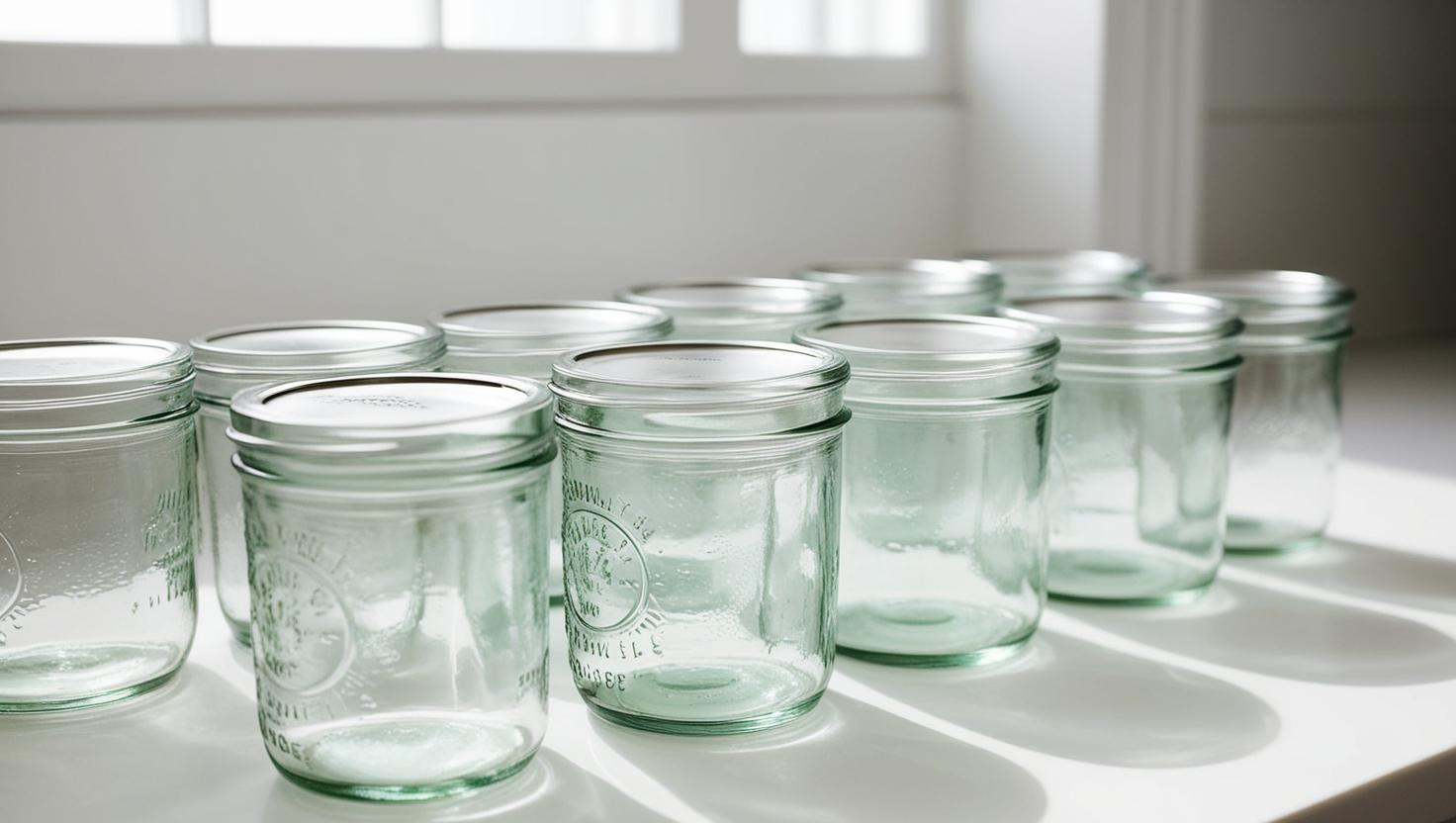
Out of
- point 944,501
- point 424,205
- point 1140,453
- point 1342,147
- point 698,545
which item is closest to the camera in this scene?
point 698,545

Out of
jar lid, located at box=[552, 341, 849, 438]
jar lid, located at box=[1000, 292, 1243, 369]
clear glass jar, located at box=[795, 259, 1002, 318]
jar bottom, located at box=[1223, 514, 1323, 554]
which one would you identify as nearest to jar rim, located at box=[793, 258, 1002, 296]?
clear glass jar, located at box=[795, 259, 1002, 318]

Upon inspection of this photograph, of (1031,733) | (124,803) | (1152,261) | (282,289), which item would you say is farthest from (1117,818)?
(1152,261)

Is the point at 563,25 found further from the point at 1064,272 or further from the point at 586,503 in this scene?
the point at 586,503

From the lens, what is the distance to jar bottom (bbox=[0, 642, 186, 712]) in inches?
27.3

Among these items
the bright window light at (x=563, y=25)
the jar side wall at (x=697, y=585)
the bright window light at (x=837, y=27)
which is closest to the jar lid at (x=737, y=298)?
the jar side wall at (x=697, y=585)

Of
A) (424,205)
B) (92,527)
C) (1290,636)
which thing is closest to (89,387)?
(92,527)

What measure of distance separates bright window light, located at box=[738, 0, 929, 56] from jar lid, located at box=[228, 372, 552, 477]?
0.84m

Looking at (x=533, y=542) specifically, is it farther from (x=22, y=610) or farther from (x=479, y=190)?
(x=479, y=190)

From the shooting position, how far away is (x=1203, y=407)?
882 mm

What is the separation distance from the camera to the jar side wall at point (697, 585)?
67 cm

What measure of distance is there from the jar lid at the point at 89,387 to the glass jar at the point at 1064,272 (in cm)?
56

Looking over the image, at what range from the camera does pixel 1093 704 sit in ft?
2.37

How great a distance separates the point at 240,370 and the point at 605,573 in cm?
23

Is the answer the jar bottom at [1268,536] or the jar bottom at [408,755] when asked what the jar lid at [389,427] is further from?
the jar bottom at [1268,536]
